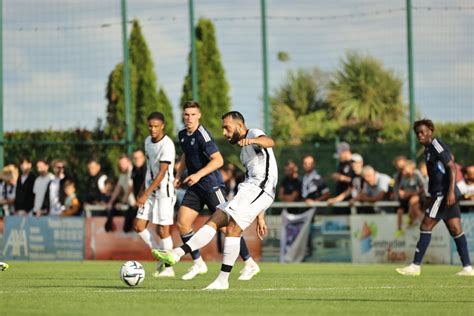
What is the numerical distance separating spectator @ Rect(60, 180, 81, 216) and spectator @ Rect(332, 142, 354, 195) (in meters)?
6.12

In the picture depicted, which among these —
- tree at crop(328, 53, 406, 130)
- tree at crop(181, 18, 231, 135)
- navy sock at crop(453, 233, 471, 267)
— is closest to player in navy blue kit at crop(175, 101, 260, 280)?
navy sock at crop(453, 233, 471, 267)

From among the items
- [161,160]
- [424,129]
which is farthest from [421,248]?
[161,160]

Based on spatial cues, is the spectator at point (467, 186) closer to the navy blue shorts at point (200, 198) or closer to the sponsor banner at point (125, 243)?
the sponsor banner at point (125, 243)

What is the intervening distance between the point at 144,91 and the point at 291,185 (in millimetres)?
11126

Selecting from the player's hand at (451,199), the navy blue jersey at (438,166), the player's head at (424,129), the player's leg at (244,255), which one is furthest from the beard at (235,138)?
the player's hand at (451,199)

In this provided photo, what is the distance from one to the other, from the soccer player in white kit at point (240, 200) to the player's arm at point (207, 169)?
1136 millimetres

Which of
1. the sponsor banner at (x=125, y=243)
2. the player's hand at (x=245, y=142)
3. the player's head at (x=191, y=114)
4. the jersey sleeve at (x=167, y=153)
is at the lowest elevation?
the sponsor banner at (x=125, y=243)

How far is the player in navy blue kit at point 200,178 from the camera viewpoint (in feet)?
53.1

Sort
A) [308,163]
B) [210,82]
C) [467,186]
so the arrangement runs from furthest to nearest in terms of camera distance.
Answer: [210,82], [308,163], [467,186]

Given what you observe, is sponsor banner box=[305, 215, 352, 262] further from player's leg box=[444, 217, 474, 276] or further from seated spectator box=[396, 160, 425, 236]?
player's leg box=[444, 217, 474, 276]

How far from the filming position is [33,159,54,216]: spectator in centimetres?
2702

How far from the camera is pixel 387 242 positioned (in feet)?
77.1

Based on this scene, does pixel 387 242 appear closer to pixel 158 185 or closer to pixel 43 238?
pixel 158 185

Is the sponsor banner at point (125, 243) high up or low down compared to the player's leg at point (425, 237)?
down
